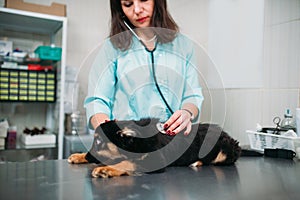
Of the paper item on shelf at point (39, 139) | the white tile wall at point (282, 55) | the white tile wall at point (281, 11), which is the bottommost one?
the paper item on shelf at point (39, 139)

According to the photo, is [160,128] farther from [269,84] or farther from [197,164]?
[269,84]

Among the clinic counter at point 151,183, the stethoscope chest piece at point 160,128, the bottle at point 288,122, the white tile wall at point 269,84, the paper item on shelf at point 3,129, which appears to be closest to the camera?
the clinic counter at point 151,183

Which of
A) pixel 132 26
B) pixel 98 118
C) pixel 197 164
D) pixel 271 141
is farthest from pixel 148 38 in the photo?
pixel 271 141

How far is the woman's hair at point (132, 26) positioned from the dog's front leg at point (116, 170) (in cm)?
40

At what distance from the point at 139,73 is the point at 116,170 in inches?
14.9

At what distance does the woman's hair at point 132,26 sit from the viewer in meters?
0.87

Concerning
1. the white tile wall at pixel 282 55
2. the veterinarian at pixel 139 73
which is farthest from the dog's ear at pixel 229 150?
the white tile wall at pixel 282 55

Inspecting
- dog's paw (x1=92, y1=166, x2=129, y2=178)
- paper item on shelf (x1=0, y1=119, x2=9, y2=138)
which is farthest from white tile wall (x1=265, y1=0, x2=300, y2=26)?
paper item on shelf (x1=0, y1=119, x2=9, y2=138)

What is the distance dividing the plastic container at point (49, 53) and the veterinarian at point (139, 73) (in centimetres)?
76

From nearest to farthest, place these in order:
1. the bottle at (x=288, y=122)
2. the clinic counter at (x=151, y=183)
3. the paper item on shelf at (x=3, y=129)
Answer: the clinic counter at (x=151, y=183)
the bottle at (x=288, y=122)
the paper item on shelf at (x=3, y=129)

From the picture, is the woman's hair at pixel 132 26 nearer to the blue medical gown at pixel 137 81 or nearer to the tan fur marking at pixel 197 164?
the blue medical gown at pixel 137 81

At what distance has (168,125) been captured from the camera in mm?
693

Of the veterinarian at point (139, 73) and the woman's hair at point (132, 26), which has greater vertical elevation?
the woman's hair at point (132, 26)

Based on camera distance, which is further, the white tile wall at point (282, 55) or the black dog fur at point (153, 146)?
the white tile wall at point (282, 55)
